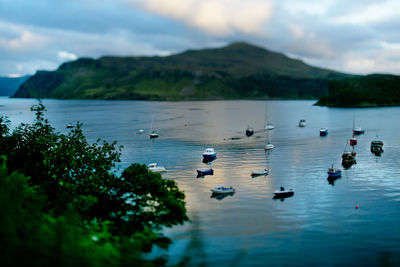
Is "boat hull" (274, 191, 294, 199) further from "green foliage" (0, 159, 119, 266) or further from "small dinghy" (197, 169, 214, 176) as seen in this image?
"green foliage" (0, 159, 119, 266)

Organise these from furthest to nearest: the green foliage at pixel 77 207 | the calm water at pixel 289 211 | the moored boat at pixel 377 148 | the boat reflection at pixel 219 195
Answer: the moored boat at pixel 377 148 → the boat reflection at pixel 219 195 → the calm water at pixel 289 211 → the green foliage at pixel 77 207

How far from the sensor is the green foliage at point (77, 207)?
22.6 metres

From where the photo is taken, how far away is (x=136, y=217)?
46312mm

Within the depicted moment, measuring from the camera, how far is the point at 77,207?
3922 cm

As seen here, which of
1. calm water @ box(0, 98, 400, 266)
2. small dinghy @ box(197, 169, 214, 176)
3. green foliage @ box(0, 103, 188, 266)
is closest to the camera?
green foliage @ box(0, 103, 188, 266)

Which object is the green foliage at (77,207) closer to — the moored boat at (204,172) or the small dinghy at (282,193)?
the small dinghy at (282,193)

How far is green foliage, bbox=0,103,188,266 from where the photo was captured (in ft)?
74.3

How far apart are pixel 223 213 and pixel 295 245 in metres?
18.9

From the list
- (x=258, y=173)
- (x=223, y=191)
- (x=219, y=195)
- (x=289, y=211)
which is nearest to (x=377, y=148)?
(x=258, y=173)

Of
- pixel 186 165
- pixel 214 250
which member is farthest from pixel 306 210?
pixel 186 165

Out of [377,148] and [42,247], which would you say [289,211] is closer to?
[42,247]

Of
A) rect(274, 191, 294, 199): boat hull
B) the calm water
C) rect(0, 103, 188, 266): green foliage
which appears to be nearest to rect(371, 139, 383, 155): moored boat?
the calm water

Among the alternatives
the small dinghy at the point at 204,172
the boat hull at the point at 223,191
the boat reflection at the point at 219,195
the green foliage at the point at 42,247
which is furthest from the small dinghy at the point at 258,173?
the green foliage at the point at 42,247

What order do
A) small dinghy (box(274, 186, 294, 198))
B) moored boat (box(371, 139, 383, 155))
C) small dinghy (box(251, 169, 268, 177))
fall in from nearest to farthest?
small dinghy (box(274, 186, 294, 198)), small dinghy (box(251, 169, 268, 177)), moored boat (box(371, 139, 383, 155))
